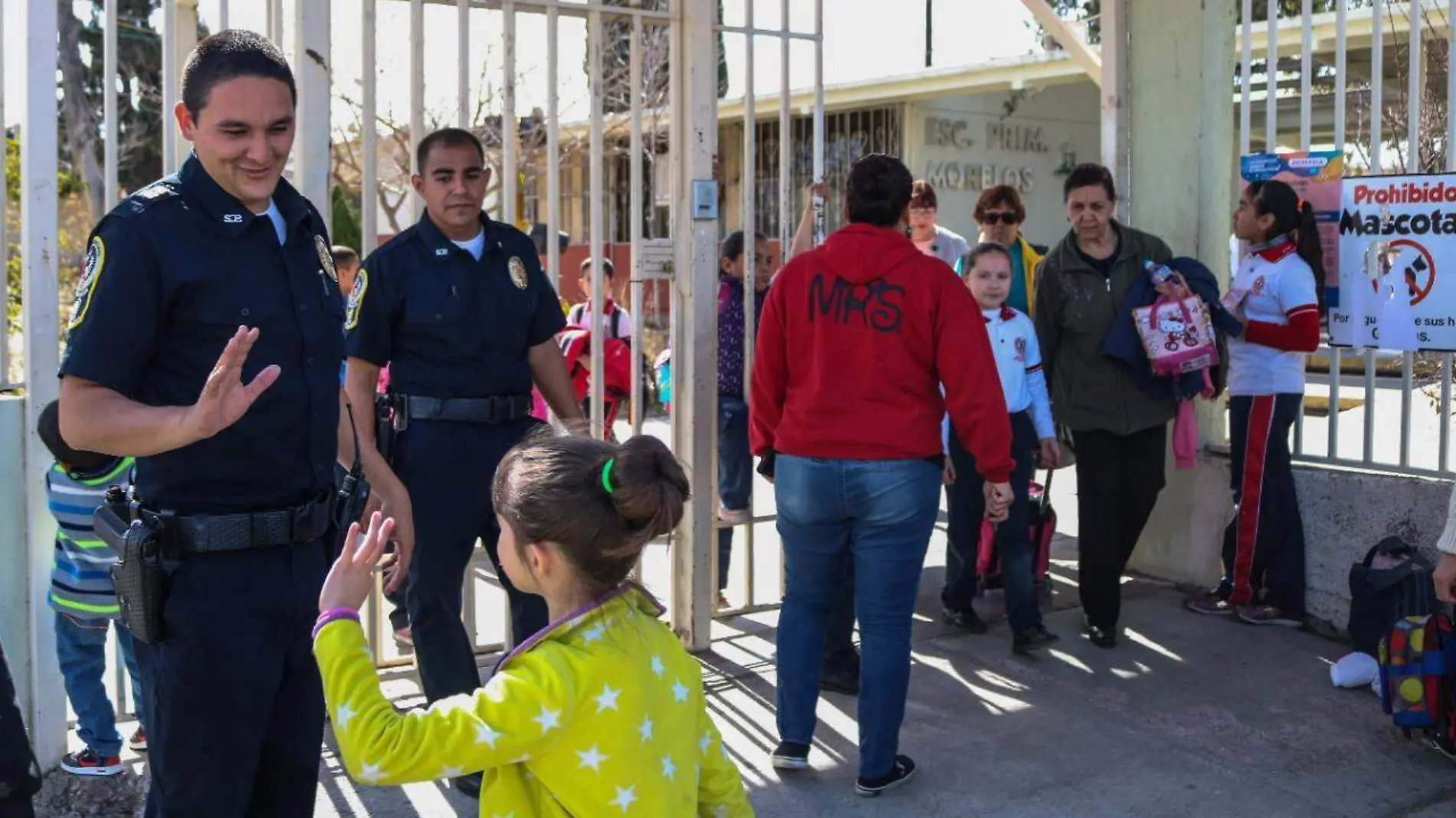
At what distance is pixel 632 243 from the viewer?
5.36 metres

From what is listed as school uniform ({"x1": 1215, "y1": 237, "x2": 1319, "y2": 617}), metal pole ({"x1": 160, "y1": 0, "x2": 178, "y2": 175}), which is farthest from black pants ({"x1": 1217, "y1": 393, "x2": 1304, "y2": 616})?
metal pole ({"x1": 160, "y1": 0, "x2": 178, "y2": 175})

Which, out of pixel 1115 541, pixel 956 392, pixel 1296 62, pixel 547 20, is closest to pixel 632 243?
pixel 547 20

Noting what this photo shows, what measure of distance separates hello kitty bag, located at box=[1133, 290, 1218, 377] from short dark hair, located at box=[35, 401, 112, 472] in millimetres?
3867

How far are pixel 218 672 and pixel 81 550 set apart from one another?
1.49 meters

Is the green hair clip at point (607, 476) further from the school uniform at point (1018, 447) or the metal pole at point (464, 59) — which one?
the school uniform at point (1018, 447)

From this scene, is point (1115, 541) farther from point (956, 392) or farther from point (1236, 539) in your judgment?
point (956, 392)

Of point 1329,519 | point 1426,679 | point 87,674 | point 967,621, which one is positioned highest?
point 1329,519

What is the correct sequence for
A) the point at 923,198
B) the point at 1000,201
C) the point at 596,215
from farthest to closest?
the point at 923,198 < the point at 1000,201 < the point at 596,215

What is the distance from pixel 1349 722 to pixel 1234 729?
0.43 meters

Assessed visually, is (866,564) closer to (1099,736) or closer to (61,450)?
(1099,736)

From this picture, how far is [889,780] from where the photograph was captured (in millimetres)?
4273

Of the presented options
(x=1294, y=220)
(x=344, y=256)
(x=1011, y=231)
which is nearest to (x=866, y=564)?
(x=1011, y=231)

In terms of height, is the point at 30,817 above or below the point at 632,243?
below

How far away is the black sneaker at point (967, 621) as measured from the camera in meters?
6.00
